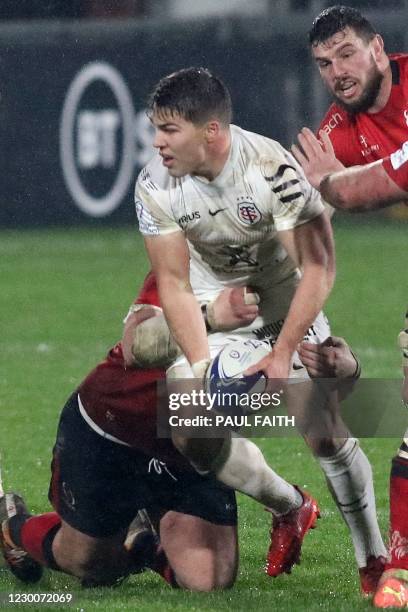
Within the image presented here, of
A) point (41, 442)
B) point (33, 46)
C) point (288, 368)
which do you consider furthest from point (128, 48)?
point (288, 368)

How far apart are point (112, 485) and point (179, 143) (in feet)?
4.23

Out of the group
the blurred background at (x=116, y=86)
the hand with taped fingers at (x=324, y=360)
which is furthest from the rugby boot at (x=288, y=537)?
the blurred background at (x=116, y=86)

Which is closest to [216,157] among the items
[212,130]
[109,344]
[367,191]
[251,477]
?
[212,130]

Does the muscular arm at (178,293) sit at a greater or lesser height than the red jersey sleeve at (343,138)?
lesser

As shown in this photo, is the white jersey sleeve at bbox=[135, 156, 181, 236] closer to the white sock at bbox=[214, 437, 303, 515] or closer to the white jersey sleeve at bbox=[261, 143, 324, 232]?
the white jersey sleeve at bbox=[261, 143, 324, 232]

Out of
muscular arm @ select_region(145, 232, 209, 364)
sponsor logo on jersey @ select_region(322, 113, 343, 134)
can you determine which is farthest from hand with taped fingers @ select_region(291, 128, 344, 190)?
sponsor logo on jersey @ select_region(322, 113, 343, 134)

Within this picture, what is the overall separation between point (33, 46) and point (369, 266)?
3943 millimetres

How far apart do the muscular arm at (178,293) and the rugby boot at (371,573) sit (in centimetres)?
89

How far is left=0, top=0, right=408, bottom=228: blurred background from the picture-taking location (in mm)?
15242

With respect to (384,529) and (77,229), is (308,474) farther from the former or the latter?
(77,229)

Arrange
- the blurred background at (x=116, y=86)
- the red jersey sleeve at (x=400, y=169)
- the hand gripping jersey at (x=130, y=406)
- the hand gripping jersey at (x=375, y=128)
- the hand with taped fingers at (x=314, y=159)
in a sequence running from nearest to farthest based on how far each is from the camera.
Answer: the red jersey sleeve at (x=400, y=169), the hand with taped fingers at (x=314, y=159), the hand gripping jersey at (x=130, y=406), the hand gripping jersey at (x=375, y=128), the blurred background at (x=116, y=86)

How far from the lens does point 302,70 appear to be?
598 inches

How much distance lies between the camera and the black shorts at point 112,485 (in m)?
5.59

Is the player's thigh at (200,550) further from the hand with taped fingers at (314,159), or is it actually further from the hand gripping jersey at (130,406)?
the hand with taped fingers at (314,159)
